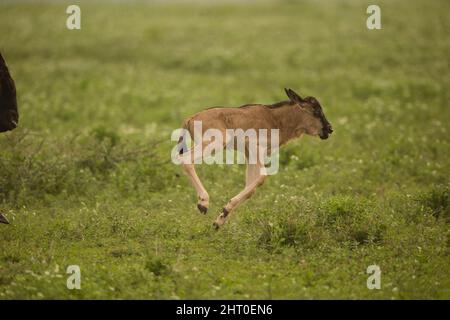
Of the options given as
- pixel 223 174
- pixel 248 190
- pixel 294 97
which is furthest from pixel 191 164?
pixel 223 174

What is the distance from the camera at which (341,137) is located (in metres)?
16.5

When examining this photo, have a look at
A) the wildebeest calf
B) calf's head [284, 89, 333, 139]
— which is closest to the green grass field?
the wildebeest calf

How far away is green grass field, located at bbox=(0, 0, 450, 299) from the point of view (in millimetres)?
8688

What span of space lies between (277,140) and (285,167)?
3.36 m

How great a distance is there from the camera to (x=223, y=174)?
13.4 metres

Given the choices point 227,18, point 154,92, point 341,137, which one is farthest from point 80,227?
point 227,18

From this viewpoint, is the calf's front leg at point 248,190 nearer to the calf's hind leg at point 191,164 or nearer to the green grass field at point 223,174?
the green grass field at point 223,174

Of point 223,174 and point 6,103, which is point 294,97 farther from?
point 6,103

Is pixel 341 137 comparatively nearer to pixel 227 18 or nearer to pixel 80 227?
pixel 80 227

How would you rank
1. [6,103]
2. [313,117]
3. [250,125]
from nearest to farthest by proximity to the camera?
[250,125] < [6,103] < [313,117]

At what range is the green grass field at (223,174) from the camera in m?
8.69

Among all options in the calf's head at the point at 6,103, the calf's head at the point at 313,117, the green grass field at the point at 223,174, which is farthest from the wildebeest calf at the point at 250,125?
the calf's head at the point at 6,103

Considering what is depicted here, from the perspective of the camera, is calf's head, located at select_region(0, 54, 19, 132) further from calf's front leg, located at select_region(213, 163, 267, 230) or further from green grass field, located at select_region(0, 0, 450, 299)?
calf's front leg, located at select_region(213, 163, 267, 230)
